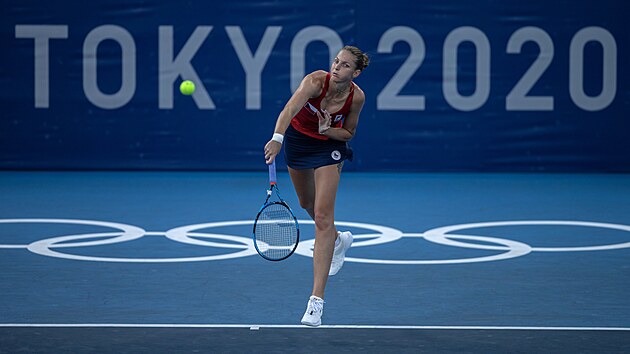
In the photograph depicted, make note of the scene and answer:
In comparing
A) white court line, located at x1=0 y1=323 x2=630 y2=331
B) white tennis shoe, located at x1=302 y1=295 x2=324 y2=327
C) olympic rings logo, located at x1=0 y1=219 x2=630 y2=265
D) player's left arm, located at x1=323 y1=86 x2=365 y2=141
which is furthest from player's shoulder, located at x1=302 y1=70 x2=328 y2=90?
olympic rings logo, located at x1=0 y1=219 x2=630 y2=265

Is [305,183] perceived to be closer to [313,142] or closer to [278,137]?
[313,142]

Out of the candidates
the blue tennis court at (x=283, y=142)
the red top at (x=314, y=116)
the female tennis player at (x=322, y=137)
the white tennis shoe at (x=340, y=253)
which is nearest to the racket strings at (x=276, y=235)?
the female tennis player at (x=322, y=137)

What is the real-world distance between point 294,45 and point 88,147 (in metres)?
2.94

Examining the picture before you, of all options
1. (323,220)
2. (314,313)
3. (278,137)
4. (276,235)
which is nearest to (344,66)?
(278,137)

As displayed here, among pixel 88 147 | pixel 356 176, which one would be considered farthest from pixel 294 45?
pixel 88 147

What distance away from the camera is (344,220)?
9.03 m

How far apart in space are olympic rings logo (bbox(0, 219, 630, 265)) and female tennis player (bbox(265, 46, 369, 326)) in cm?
145

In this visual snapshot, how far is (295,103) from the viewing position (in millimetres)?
5219

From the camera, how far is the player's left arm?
5535 mm

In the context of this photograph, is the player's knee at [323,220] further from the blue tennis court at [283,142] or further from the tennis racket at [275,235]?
the blue tennis court at [283,142]

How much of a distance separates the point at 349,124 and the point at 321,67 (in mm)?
7366

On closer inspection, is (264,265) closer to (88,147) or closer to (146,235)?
→ (146,235)

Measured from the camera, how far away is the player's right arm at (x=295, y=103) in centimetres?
495

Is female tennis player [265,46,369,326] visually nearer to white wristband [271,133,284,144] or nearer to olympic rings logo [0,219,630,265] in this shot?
white wristband [271,133,284,144]
